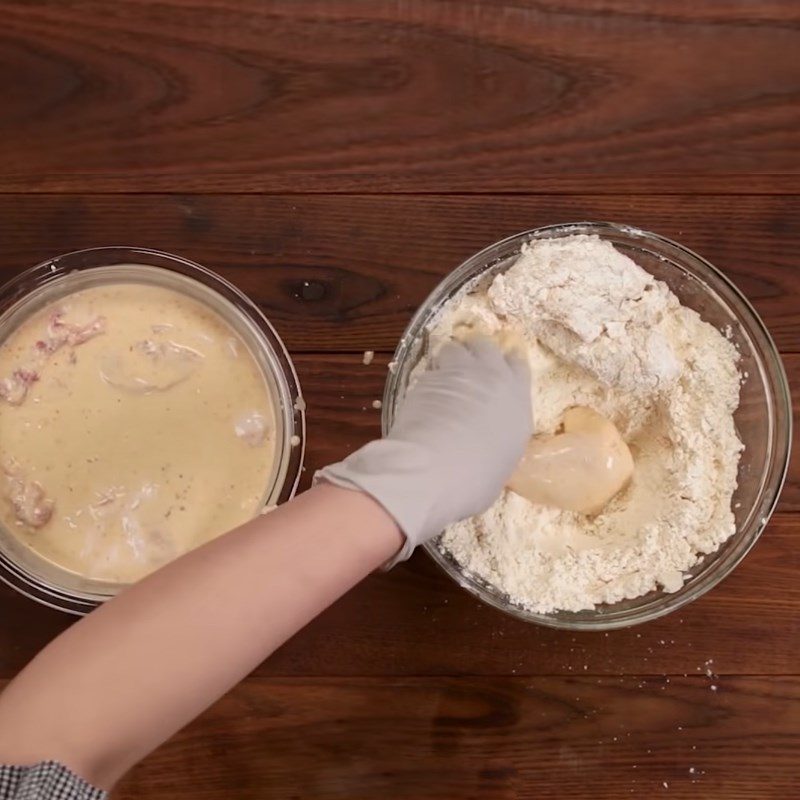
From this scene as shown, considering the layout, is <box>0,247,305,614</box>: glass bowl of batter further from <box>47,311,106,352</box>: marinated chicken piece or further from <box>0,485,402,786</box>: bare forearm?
<box>0,485,402,786</box>: bare forearm

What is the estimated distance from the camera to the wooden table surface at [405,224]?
2.95ft

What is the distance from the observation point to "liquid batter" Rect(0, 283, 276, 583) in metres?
0.87

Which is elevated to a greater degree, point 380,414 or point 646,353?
point 646,353

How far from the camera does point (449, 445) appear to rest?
2.42ft

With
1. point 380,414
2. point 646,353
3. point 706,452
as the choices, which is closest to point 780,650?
point 706,452

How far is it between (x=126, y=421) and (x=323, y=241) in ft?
0.94

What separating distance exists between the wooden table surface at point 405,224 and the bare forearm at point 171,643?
0.96 feet

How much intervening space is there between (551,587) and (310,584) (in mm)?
291

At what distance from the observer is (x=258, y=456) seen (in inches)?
34.9

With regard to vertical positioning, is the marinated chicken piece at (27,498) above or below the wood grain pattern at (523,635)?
above

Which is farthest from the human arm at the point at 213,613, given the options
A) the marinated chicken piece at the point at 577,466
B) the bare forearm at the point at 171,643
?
the marinated chicken piece at the point at 577,466

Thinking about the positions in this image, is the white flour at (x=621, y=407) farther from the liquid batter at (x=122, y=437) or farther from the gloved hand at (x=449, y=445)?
the liquid batter at (x=122, y=437)

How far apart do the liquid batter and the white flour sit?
0.77 feet

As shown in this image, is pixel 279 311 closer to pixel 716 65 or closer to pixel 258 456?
pixel 258 456
